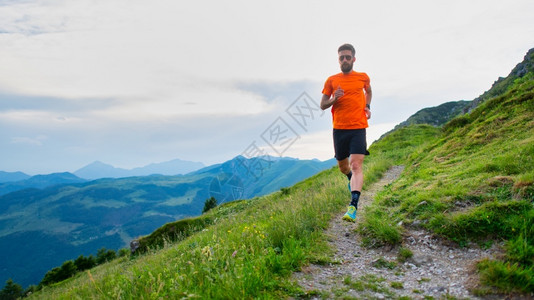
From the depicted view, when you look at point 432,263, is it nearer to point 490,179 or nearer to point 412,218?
point 412,218

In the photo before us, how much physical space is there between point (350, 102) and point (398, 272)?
152 inches

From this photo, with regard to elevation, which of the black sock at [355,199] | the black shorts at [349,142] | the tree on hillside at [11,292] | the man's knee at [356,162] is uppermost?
the black shorts at [349,142]

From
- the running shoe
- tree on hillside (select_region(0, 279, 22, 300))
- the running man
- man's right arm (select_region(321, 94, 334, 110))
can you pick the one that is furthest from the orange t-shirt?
tree on hillside (select_region(0, 279, 22, 300))

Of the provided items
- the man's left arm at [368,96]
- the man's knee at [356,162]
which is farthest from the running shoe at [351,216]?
the man's left arm at [368,96]

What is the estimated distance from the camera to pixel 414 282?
370 cm

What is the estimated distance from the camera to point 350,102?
6531 millimetres

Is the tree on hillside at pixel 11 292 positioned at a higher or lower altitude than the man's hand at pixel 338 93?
lower

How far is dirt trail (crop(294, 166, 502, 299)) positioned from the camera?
3.37 metres

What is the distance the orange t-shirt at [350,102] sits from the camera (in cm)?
651

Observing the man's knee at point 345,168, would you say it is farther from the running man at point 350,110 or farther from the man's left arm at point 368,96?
the man's left arm at point 368,96

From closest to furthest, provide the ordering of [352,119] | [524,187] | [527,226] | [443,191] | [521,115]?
1. [527,226]
2. [524,187]
3. [443,191]
4. [352,119]
5. [521,115]

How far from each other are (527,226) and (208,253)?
459 cm

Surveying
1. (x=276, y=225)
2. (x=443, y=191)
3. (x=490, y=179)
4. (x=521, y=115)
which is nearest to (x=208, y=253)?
(x=276, y=225)

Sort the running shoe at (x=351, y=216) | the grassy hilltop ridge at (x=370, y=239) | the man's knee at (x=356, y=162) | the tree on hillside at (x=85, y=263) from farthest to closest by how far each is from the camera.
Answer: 1. the tree on hillside at (x=85, y=263)
2. the man's knee at (x=356, y=162)
3. the running shoe at (x=351, y=216)
4. the grassy hilltop ridge at (x=370, y=239)
